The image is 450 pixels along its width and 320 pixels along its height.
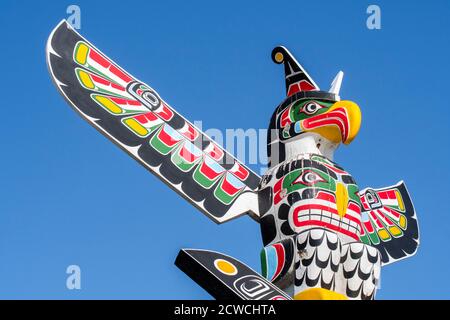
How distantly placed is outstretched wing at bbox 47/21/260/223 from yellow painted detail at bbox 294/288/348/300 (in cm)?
156

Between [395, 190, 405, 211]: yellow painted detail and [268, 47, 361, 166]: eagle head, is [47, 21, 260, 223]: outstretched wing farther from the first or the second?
→ [395, 190, 405, 211]: yellow painted detail

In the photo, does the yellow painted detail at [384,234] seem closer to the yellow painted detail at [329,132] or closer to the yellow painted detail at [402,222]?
the yellow painted detail at [402,222]

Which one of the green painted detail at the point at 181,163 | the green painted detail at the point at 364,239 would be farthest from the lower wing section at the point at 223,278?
the green painted detail at the point at 364,239

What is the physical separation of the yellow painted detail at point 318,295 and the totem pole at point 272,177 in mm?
11

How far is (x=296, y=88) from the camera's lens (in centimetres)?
1238

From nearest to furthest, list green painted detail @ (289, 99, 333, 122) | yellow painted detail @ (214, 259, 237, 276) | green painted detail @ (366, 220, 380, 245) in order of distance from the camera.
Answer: yellow painted detail @ (214, 259, 237, 276) → green painted detail @ (289, 99, 333, 122) → green painted detail @ (366, 220, 380, 245)

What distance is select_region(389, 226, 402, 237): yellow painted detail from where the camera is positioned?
510 inches

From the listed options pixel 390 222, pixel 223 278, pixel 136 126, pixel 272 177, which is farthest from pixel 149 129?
pixel 390 222

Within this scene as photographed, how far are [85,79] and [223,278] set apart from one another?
Result: 132 inches

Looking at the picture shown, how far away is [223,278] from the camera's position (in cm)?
948

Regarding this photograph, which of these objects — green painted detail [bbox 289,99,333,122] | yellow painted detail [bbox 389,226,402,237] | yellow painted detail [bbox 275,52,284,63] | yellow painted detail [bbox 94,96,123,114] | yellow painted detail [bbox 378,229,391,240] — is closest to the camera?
yellow painted detail [bbox 94,96,123,114]

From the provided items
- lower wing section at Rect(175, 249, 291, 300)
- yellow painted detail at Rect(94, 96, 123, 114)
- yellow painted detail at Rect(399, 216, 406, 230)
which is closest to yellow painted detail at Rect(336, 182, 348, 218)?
lower wing section at Rect(175, 249, 291, 300)

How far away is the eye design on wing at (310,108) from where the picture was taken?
11.8 m

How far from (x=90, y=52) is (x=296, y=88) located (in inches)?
108
